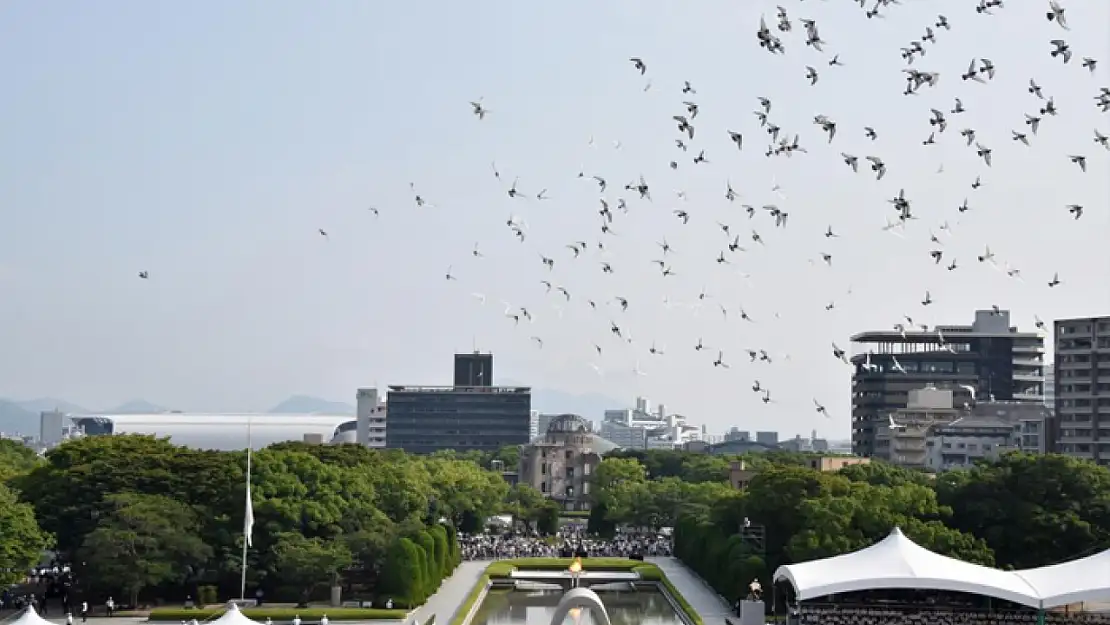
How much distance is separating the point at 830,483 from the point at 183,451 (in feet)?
92.8

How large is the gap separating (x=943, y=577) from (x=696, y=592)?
19.9 m

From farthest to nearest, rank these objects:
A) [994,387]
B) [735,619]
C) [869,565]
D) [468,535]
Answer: [994,387] → [468,535] → [735,619] → [869,565]

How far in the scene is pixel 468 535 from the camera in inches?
4018

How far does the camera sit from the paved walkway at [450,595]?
182 feet

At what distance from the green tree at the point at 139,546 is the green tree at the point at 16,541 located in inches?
103

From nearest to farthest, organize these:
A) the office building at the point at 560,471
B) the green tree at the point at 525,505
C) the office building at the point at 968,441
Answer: the green tree at the point at 525,505 < the office building at the point at 968,441 < the office building at the point at 560,471

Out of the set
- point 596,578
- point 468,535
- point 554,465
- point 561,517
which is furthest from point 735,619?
point 554,465

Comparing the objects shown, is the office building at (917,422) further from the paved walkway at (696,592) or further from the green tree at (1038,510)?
the green tree at (1038,510)

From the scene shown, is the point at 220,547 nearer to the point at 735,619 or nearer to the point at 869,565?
the point at 735,619

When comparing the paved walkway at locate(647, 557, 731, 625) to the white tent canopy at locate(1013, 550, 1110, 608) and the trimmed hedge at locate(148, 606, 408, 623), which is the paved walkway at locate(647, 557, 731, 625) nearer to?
the trimmed hedge at locate(148, 606, 408, 623)

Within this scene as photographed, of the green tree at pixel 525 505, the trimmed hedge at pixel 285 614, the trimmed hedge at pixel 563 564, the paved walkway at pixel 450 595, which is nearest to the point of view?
the trimmed hedge at pixel 285 614

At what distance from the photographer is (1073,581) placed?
151 feet

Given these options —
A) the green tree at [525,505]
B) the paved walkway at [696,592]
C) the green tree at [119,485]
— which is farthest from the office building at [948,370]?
the green tree at [119,485]

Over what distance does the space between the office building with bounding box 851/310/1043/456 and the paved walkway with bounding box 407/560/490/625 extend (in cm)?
8349
